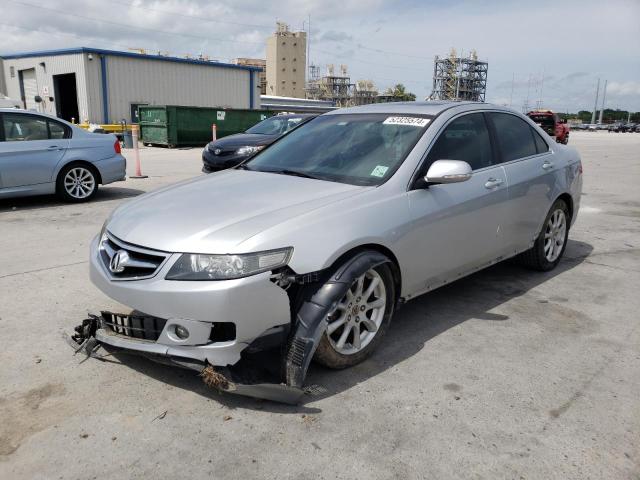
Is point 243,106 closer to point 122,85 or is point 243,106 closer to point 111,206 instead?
point 122,85

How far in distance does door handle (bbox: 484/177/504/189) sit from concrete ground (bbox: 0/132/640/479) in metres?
0.99

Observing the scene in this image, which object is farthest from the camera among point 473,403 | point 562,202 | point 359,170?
point 562,202

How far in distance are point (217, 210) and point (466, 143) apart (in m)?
2.13

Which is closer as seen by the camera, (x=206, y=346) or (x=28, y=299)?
(x=206, y=346)

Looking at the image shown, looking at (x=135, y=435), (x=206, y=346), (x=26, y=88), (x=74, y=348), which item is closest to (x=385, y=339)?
(x=206, y=346)

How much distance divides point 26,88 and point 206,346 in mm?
39573

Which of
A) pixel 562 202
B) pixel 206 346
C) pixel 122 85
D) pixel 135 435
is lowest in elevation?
pixel 135 435

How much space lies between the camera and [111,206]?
8.67 metres

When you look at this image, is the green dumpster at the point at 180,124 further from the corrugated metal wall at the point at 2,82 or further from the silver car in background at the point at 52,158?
the corrugated metal wall at the point at 2,82

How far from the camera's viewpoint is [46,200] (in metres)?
9.12

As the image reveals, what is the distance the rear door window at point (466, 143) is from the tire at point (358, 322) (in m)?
0.93

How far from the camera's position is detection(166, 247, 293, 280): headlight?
110 inches

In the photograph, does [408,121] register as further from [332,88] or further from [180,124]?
[332,88]

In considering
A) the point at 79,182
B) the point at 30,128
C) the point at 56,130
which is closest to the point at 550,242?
the point at 79,182
